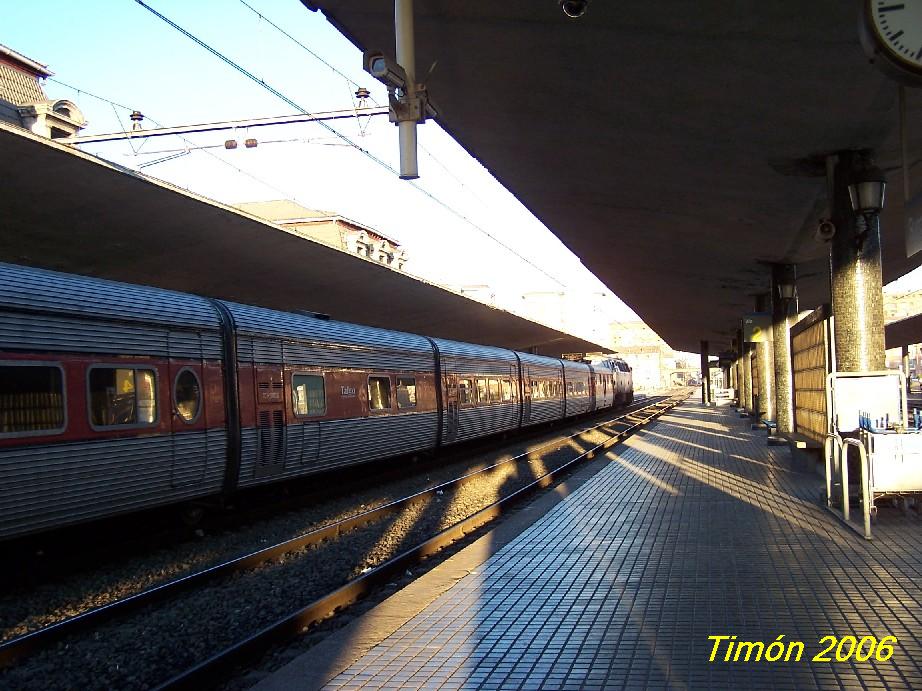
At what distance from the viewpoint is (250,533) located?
32.0ft

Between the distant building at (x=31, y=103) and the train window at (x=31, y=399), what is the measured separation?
2770cm

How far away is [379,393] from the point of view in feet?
45.6

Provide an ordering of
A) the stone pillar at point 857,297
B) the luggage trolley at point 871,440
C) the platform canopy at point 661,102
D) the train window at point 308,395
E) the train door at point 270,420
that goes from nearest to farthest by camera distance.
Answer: the platform canopy at point 661,102, the luggage trolley at point 871,440, the stone pillar at point 857,297, the train door at point 270,420, the train window at point 308,395

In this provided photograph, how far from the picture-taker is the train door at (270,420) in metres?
10.3

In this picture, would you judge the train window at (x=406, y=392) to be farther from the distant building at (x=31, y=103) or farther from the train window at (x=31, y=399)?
the distant building at (x=31, y=103)

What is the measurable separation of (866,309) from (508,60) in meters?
4.81

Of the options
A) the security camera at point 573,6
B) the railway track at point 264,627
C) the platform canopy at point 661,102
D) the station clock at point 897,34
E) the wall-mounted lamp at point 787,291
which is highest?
the platform canopy at point 661,102

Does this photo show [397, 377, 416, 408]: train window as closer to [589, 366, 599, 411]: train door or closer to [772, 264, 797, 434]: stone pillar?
[772, 264, 797, 434]: stone pillar

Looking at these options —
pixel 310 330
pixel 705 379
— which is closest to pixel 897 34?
pixel 310 330

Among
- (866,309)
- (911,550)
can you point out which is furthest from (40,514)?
(866,309)

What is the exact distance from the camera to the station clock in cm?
417

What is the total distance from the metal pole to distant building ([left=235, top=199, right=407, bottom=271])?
50.8 meters

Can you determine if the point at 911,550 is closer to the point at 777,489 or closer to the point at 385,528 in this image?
the point at 777,489

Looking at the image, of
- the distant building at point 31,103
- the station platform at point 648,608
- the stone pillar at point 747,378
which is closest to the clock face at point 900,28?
the station platform at point 648,608
